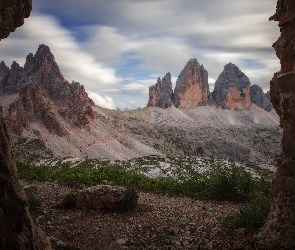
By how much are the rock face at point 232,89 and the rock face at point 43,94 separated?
116m

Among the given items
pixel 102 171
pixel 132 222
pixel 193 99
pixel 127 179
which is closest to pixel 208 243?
pixel 132 222

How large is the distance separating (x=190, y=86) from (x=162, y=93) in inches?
755

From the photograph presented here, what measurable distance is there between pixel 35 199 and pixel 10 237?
799 centimetres

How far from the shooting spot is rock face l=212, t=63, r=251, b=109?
177 m

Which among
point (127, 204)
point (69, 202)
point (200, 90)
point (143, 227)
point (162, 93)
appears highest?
point (200, 90)

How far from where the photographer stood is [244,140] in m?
117

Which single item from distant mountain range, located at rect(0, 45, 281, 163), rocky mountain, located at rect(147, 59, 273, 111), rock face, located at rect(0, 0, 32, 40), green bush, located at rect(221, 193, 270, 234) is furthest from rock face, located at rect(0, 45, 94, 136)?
rocky mountain, located at rect(147, 59, 273, 111)

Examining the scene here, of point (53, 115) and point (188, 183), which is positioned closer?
point (188, 183)

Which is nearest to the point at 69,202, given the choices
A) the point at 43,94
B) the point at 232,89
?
the point at 43,94

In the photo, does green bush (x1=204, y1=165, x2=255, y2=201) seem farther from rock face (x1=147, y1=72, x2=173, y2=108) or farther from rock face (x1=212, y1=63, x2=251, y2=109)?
rock face (x1=212, y1=63, x2=251, y2=109)

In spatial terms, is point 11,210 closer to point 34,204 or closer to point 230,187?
point 34,204

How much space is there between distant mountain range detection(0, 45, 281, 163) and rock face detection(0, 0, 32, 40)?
41.3m

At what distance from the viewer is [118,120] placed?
10644 centimetres

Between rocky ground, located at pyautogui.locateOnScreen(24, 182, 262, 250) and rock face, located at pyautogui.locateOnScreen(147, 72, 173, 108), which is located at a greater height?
rock face, located at pyautogui.locateOnScreen(147, 72, 173, 108)
